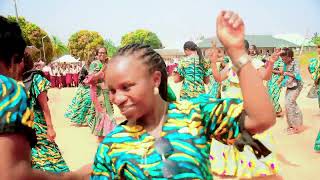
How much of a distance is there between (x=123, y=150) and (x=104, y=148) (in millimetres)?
105

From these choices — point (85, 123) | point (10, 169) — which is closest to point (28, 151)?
point (10, 169)

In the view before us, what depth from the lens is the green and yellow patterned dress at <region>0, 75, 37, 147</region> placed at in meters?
1.75

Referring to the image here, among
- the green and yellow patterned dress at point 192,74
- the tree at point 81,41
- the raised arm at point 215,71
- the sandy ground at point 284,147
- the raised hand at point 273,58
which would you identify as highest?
the raised hand at point 273,58

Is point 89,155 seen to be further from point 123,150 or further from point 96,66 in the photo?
point 123,150

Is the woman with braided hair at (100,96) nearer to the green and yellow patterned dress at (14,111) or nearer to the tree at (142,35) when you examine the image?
the green and yellow patterned dress at (14,111)

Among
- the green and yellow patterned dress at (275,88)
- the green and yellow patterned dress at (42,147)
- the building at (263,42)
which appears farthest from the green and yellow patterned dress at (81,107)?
the building at (263,42)

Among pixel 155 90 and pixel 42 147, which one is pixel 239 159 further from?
pixel 155 90

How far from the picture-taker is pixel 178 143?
192 centimetres

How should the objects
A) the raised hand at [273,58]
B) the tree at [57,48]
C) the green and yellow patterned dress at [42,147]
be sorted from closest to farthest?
the green and yellow patterned dress at [42,147] < the raised hand at [273,58] < the tree at [57,48]

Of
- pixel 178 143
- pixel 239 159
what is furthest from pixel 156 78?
pixel 239 159

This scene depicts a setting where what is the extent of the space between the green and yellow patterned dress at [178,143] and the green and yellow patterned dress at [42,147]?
1976mm

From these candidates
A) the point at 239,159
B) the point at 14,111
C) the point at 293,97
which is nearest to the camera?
the point at 14,111

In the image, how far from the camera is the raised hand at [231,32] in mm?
1840

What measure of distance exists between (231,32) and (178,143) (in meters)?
0.54
